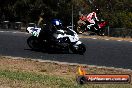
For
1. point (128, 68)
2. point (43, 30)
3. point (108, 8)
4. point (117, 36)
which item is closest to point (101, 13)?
point (108, 8)

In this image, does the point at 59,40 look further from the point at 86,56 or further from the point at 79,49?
the point at 86,56

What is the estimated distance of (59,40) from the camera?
1920cm

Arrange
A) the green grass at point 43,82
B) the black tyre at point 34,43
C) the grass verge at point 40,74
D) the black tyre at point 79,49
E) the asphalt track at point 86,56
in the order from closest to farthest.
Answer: the green grass at point 43,82 → the grass verge at point 40,74 → the asphalt track at point 86,56 → the black tyre at point 79,49 → the black tyre at point 34,43

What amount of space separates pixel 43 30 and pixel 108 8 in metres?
23.0

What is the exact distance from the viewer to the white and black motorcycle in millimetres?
19156

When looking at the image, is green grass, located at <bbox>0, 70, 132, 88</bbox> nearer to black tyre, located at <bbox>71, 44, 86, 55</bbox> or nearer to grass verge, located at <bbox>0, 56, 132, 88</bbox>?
grass verge, located at <bbox>0, 56, 132, 88</bbox>

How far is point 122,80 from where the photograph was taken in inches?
352

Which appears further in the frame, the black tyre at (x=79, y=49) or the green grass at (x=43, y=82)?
the black tyre at (x=79, y=49)

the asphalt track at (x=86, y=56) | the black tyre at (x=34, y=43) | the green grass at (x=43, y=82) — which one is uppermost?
the green grass at (x=43, y=82)

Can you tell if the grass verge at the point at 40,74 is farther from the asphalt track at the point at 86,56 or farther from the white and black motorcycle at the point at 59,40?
the white and black motorcycle at the point at 59,40

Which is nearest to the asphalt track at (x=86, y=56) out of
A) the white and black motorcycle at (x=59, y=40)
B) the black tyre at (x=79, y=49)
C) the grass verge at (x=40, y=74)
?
the black tyre at (x=79, y=49)

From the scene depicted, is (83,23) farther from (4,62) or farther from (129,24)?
(4,62)

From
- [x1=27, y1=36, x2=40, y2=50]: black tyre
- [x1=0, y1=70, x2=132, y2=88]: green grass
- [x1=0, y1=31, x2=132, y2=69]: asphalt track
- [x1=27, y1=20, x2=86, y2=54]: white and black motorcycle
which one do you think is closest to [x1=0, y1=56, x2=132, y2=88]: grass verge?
[x1=0, y1=70, x2=132, y2=88]: green grass

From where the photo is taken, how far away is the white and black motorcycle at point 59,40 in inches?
754
